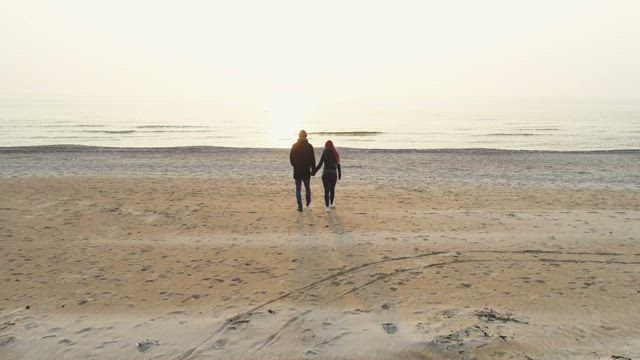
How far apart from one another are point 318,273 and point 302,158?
4403 millimetres

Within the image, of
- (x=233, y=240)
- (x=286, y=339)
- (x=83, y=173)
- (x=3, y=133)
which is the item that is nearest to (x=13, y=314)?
(x=286, y=339)

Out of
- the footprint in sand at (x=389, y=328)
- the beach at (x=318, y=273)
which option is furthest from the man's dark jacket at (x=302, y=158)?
the footprint in sand at (x=389, y=328)

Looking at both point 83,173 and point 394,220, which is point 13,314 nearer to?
point 394,220

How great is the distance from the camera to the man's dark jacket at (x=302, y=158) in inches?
423

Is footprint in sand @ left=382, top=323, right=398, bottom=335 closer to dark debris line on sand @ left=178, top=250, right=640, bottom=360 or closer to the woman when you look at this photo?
dark debris line on sand @ left=178, top=250, right=640, bottom=360

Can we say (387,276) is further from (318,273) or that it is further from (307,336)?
(307,336)

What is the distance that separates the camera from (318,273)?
6.85m

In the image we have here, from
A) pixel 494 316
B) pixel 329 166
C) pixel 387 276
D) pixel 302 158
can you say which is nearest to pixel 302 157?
pixel 302 158

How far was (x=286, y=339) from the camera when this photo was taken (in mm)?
4879

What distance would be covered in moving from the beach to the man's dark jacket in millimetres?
1035

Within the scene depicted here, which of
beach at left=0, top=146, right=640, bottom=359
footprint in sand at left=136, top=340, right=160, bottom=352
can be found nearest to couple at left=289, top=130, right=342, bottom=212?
beach at left=0, top=146, right=640, bottom=359

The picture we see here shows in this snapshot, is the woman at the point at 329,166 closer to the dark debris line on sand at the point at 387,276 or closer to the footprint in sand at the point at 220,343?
the dark debris line on sand at the point at 387,276

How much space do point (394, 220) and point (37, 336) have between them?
23.6 ft

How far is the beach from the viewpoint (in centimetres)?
484
